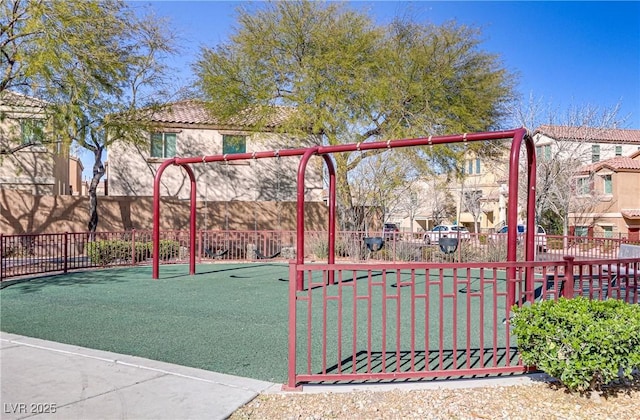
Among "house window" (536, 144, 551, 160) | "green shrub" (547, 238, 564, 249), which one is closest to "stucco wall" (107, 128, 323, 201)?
"green shrub" (547, 238, 564, 249)

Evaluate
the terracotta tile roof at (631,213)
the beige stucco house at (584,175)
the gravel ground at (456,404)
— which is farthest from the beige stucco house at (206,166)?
the terracotta tile roof at (631,213)

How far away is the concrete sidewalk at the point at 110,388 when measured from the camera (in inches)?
142

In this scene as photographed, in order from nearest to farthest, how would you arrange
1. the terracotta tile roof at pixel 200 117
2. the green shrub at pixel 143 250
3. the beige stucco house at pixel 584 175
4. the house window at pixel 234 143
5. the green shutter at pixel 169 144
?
the green shrub at pixel 143 250 → the terracotta tile roof at pixel 200 117 → the house window at pixel 234 143 → the green shutter at pixel 169 144 → the beige stucco house at pixel 584 175

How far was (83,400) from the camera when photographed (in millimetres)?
3832

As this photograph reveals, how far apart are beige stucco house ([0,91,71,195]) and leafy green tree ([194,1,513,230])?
581 centimetres

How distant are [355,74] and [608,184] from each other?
21.8 meters

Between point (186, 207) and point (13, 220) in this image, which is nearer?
point (13, 220)

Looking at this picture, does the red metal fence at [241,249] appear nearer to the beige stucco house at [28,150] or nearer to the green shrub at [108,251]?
the green shrub at [108,251]

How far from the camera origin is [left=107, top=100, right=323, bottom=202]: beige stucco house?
21.6m

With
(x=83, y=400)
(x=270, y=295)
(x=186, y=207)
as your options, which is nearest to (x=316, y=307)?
(x=270, y=295)

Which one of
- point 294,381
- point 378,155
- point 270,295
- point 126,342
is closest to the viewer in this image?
point 294,381

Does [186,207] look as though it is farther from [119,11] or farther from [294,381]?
[294,381]

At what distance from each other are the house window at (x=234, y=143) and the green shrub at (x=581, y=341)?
60.8 ft

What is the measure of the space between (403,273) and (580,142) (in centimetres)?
1578
